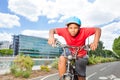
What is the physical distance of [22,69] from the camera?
22469 millimetres

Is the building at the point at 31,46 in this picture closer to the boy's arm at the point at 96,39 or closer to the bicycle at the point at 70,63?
the boy's arm at the point at 96,39

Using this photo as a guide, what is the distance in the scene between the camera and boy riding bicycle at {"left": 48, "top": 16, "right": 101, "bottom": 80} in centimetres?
480

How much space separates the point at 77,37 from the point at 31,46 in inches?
5527

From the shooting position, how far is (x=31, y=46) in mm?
144750

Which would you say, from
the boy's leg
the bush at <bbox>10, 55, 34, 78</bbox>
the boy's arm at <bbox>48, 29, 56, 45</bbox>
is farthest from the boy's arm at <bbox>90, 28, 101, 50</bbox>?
the bush at <bbox>10, 55, 34, 78</bbox>

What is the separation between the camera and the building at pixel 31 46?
463 ft

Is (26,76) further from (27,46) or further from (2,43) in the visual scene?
(2,43)

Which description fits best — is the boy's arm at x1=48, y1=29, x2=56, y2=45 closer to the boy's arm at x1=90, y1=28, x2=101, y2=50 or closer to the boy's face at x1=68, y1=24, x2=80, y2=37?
the boy's face at x1=68, y1=24, x2=80, y2=37

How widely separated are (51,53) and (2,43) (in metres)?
56.6

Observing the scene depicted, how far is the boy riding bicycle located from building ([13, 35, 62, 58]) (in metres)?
132

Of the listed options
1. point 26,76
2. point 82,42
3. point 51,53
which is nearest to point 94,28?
point 82,42

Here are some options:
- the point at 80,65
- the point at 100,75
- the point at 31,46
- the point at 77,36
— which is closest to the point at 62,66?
the point at 80,65

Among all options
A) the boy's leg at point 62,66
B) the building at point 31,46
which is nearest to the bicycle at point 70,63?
the boy's leg at point 62,66

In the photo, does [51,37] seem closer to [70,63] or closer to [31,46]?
[70,63]
